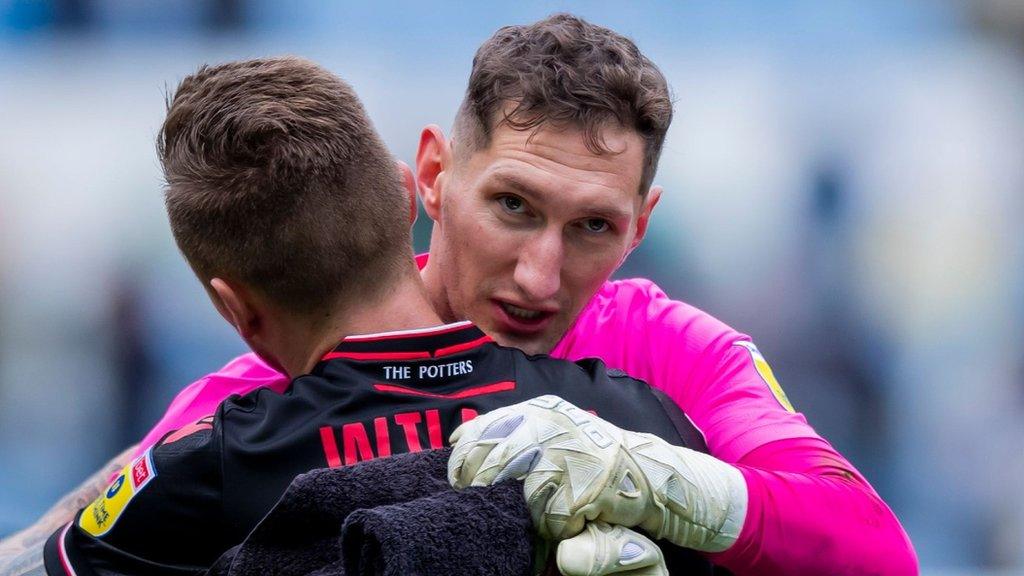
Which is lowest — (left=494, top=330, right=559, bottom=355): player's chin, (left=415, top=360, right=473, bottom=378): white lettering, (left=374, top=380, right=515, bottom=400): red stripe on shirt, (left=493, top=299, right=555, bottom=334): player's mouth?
(left=494, top=330, right=559, bottom=355): player's chin

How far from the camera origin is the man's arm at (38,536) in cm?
167

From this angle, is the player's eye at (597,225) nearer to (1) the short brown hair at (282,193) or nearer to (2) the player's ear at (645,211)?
(2) the player's ear at (645,211)

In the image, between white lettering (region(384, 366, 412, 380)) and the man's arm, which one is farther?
the man's arm

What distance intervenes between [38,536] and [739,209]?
2894 millimetres

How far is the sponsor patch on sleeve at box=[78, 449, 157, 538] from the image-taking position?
1280 mm

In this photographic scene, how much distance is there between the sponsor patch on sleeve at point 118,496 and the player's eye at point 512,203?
2.55 feet

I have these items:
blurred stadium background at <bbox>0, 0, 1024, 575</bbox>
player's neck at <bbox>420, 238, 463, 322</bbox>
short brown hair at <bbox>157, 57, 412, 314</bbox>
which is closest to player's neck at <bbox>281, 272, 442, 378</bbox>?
short brown hair at <bbox>157, 57, 412, 314</bbox>

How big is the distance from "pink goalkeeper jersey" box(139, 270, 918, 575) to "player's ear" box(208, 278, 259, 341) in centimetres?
21

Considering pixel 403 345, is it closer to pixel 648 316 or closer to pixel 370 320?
pixel 370 320

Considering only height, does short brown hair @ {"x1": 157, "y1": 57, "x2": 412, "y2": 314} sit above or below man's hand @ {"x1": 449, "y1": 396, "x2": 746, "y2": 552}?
above

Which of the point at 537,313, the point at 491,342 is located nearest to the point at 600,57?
the point at 537,313

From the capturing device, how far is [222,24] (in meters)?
4.34

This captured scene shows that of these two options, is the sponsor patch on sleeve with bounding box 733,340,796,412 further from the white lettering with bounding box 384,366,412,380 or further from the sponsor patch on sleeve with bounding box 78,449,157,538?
the sponsor patch on sleeve with bounding box 78,449,157,538

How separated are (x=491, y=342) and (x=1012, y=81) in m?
3.56
